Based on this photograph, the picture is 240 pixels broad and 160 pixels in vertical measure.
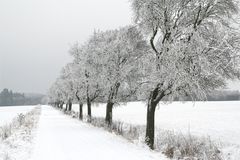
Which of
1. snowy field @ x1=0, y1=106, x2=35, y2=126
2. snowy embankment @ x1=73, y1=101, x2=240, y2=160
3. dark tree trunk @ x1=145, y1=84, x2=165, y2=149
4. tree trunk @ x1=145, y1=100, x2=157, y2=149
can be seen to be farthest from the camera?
snowy field @ x1=0, y1=106, x2=35, y2=126

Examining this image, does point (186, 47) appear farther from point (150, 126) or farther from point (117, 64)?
point (117, 64)

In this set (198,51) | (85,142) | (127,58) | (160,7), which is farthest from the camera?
(127,58)

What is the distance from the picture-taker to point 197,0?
15.1m

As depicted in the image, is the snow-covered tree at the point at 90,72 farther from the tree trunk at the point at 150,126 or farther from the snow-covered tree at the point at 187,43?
the snow-covered tree at the point at 187,43

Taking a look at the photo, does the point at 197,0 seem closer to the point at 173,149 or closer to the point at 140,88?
the point at 140,88

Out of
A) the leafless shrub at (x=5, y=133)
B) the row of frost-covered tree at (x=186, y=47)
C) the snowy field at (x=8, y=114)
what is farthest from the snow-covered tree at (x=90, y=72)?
the row of frost-covered tree at (x=186, y=47)

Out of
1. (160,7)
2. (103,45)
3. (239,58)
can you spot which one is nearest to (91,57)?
(103,45)

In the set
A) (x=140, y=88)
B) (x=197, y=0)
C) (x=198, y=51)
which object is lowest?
(x=140, y=88)

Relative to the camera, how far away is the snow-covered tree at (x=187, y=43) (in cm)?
1398

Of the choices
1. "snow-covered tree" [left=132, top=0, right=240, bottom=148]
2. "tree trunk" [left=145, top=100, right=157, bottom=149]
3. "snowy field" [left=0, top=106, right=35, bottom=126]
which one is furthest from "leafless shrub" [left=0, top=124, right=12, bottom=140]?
"snowy field" [left=0, top=106, right=35, bottom=126]

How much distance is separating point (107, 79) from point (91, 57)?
21.9 ft

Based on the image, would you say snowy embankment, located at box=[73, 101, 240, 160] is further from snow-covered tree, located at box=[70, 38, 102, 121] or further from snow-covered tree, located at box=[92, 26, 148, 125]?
snow-covered tree, located at box=[70, 38, 102, 121]

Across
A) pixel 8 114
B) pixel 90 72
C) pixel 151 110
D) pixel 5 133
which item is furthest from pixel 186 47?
pixel 8 114

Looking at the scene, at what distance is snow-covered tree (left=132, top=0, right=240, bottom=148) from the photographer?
1398cm
